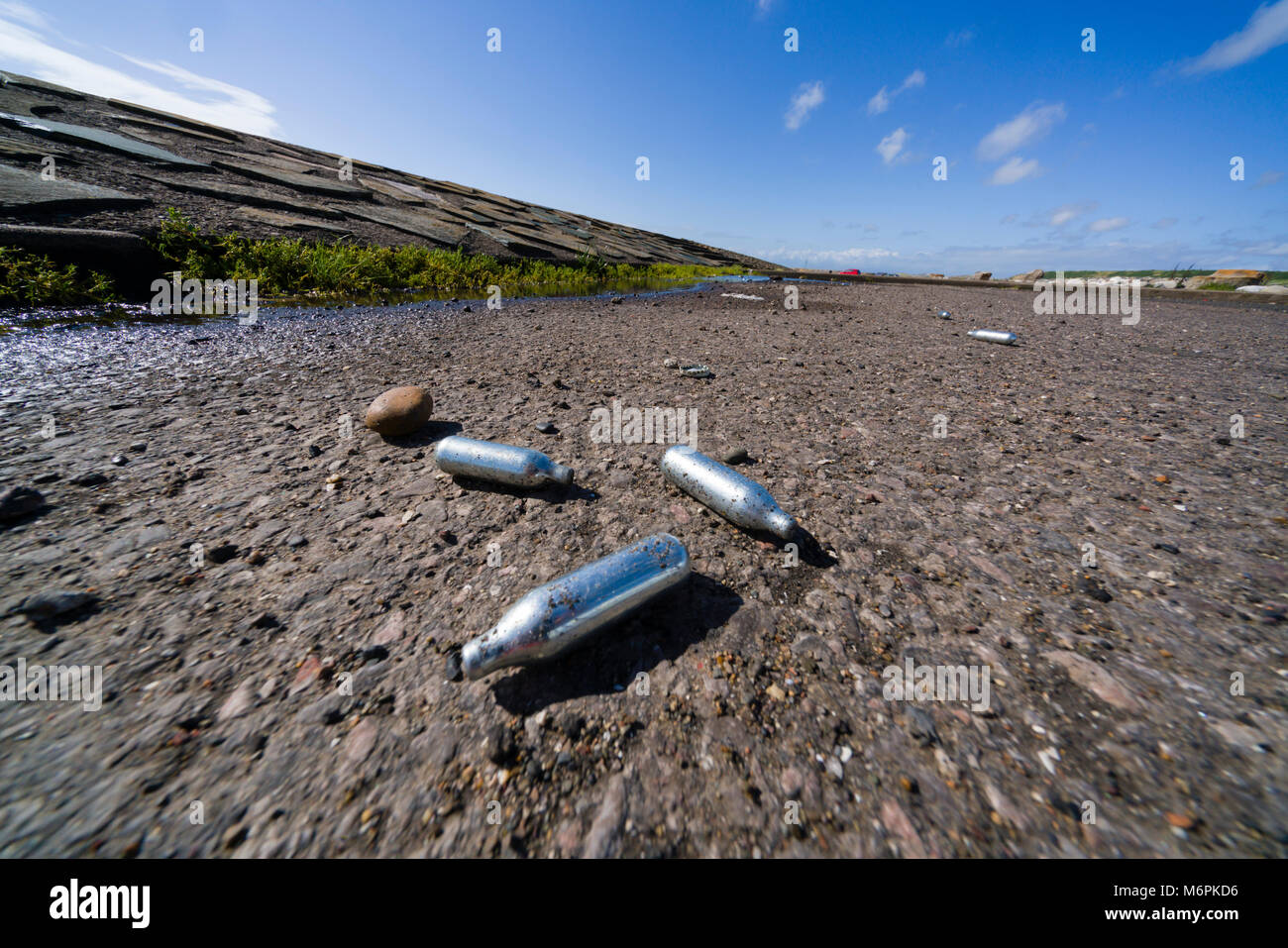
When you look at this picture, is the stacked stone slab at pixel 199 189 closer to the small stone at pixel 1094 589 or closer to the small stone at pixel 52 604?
the small stone at pixel 52 604

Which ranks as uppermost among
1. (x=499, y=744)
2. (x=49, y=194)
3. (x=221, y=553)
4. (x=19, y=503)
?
(x=49, y=194)

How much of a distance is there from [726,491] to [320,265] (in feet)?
31.1

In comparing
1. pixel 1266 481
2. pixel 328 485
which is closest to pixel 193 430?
pixel 328 485

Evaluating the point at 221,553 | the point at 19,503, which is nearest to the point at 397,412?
the point at 221,553

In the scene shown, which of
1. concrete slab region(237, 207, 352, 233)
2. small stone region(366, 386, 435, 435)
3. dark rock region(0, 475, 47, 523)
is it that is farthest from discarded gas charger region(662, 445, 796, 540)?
concrete slab region(237, 207, 352, 233)

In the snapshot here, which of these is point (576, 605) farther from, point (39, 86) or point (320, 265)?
point (39, 86)

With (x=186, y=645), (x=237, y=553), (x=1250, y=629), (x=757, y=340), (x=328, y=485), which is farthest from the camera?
(x=757, y=340)

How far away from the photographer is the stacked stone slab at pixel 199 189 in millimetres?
7164

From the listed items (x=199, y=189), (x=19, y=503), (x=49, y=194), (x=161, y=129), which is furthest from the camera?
(x=161, y=129)

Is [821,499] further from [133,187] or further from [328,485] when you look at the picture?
[133,187]

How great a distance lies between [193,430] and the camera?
2928mm

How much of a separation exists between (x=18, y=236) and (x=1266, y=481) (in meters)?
12.4

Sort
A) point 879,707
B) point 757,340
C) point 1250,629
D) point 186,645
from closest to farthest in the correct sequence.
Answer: point 879,707
point 186,645
point 1250,629
point 757,340

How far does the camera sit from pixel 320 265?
26.6 ft
